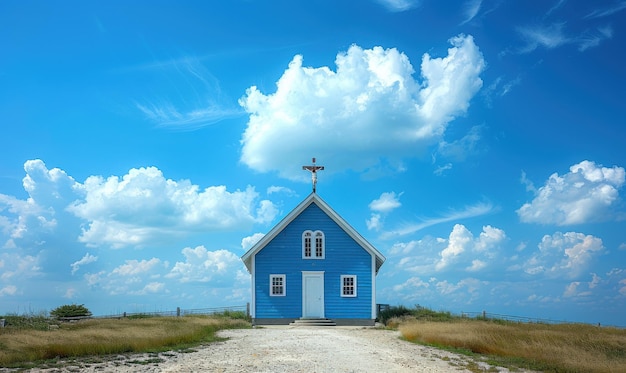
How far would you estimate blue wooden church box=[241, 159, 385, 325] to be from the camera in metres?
Result: 34.2

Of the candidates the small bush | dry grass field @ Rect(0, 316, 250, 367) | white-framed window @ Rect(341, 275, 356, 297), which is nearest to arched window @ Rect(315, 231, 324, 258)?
white-framed window @ Rect(341, 275, 356, 297)

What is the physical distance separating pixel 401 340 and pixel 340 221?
11.3 metres

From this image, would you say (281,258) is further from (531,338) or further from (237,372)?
(237,372)

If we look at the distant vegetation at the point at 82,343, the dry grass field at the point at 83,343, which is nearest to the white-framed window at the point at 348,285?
the distant vegetation at the point at 82,343

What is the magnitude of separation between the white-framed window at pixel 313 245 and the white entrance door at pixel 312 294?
1.04 meters

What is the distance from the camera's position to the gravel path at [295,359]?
1526cm

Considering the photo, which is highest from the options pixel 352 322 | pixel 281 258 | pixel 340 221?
pixel 340 221

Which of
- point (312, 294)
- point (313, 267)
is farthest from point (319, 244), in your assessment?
point (312, 294)

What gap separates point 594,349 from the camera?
68.9ft

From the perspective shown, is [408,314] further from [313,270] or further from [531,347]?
[531,347]

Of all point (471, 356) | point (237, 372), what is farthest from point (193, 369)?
point (471, 356)

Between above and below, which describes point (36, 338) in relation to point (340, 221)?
below

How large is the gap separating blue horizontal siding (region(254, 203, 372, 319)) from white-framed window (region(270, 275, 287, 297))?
0.18 metres

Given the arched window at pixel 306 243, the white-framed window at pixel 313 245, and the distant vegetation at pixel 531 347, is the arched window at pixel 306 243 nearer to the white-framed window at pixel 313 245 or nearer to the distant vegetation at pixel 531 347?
the white-framed window at pixel 313 245
